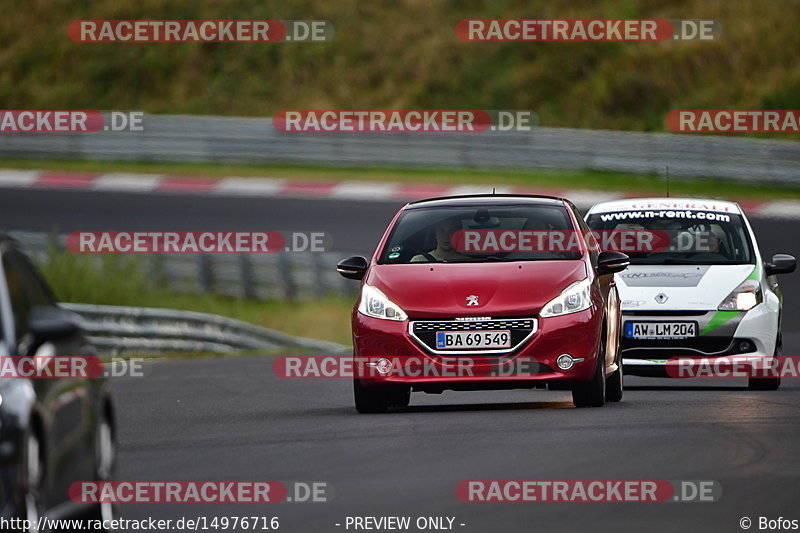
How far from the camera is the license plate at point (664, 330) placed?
14.5m

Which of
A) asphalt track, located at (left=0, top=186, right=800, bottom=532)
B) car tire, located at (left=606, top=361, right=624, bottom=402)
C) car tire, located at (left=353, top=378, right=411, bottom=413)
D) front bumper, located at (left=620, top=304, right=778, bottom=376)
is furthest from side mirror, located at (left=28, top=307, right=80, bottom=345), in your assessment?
front bumper, located at (left=620, top=304, right=778, bottom=376)

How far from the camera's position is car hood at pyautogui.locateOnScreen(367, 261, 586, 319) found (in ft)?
39.7

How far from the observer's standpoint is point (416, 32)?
49062mm

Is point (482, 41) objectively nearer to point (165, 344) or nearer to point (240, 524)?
point (165, 344)

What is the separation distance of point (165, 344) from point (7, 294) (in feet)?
50.1

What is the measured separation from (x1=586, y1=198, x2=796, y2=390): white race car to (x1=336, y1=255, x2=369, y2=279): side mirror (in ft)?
8.75

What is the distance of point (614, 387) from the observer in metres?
13.5

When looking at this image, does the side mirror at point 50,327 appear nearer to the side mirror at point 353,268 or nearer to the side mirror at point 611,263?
the side mirror at point 353,268

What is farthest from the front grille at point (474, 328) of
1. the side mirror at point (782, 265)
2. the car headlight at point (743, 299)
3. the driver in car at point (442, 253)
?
the side mirror at point (782, 265)

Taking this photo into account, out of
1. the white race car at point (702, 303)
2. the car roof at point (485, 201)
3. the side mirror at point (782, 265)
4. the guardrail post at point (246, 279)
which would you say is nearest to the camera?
Result: the car roof at point (485, 201)

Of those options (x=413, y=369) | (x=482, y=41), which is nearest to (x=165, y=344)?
(x=413, y=369)

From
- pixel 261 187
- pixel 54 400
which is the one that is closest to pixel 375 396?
pixel 54 400

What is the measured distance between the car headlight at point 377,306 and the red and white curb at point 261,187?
19.3m

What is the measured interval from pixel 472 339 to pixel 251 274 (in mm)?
15578
